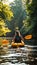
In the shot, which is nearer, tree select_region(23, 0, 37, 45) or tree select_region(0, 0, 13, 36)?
tree select_region(0, 0, 13, 36)

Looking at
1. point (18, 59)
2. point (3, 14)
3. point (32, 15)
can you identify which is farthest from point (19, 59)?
point (32, 15)

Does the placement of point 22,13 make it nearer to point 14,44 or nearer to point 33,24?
point 33,24

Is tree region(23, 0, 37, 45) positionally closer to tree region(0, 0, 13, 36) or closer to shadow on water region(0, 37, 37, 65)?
tree region(0, 0, 13, 36)

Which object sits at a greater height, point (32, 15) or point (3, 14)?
point (3, 14)

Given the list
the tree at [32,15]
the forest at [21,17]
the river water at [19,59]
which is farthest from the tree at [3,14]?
the tree at [32,15]

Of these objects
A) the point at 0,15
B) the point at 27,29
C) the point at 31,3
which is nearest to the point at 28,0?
the point at 31,3

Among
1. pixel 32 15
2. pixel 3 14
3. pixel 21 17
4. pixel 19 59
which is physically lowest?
pixel 21 17

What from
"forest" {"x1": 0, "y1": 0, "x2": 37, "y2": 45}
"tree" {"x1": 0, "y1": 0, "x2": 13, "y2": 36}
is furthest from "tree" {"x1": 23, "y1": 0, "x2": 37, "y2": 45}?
"tree" {"x1": 0, "y1": 0, "x2": 13, "y2": 36}

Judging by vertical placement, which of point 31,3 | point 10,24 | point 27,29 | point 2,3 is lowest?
point 10,24

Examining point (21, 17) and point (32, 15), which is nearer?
point (32, 15)

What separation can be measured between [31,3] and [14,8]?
3121 centimetres

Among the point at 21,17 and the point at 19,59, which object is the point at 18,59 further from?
the point at 21,17

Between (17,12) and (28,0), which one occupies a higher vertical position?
(28,0)

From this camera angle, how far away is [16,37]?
25.1 meters
